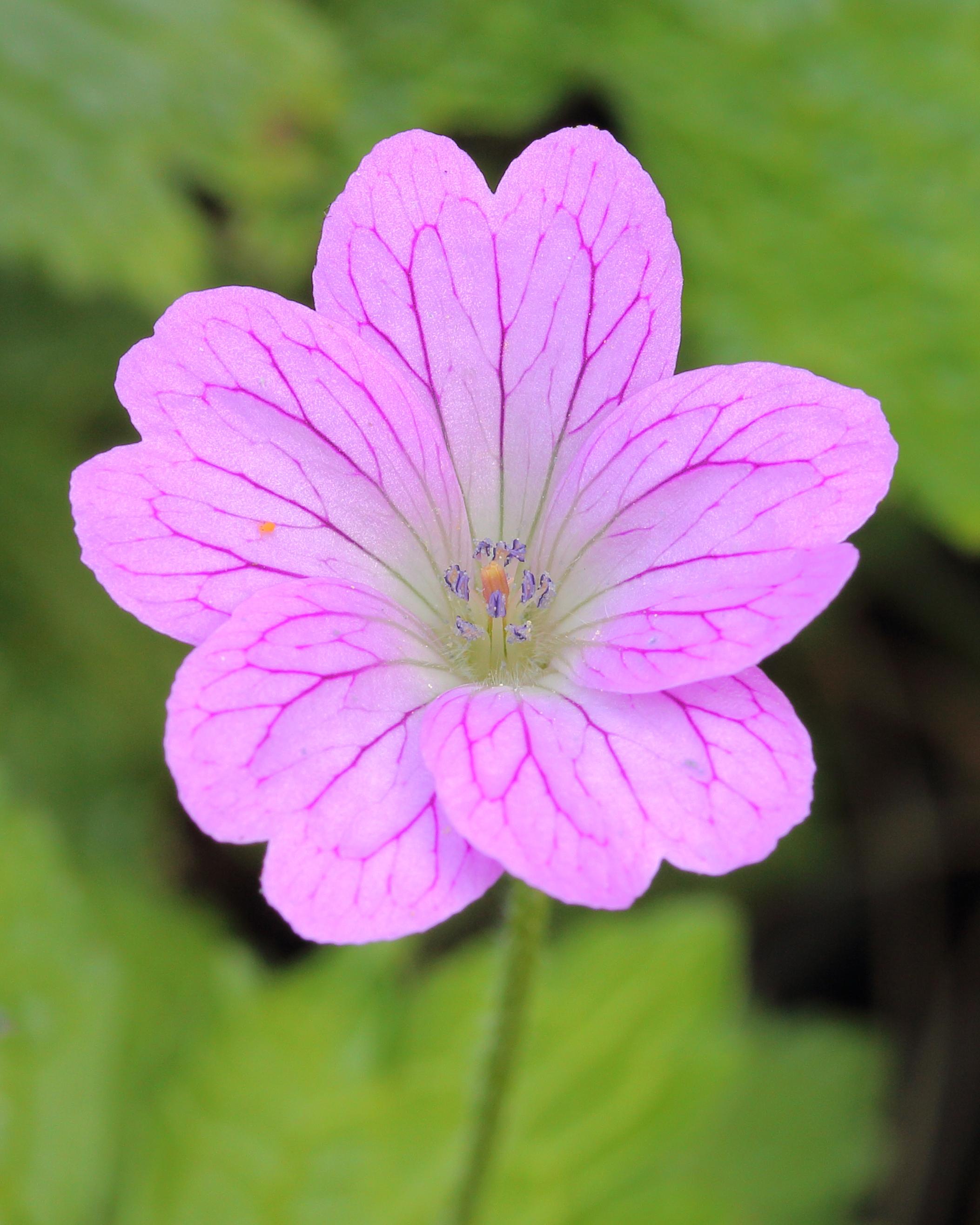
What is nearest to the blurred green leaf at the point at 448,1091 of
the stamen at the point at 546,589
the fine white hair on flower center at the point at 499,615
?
the fine white hair on flower center at the point at 499,615

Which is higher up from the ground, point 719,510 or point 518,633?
point 719,510

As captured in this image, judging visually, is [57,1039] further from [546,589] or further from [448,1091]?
[546,589]

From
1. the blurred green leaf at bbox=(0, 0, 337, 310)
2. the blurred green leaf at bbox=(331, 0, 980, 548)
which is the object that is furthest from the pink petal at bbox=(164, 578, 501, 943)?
the blurred green leaf at bbox=(331, 0, 980, 548)

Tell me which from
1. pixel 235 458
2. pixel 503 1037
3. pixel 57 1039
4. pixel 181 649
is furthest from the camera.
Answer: pixel 181 649

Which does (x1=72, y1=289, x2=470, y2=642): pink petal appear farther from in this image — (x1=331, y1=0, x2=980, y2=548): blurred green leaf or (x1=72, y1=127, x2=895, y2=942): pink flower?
(x1=331, y1=0, x2=980, y2=548): blurred green leaf

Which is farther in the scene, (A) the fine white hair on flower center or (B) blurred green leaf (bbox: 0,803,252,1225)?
(B) blurred green leaf (bbox: 0,803,252,1225)

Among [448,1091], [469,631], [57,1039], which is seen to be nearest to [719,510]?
[469,631]
